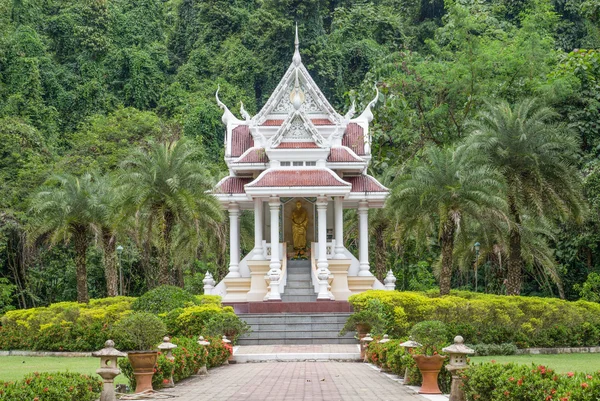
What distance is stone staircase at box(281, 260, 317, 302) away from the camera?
3077 centimetres

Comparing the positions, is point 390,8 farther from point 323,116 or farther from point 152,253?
point 323,116

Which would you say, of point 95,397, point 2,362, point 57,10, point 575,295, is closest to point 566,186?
point 575,295

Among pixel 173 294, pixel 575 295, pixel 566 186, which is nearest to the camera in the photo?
pixel 173 294

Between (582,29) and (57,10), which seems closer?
(582,29)

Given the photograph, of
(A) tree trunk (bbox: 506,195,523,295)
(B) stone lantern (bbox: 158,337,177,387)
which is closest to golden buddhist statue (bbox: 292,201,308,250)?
(A) tree trunk (bbox: 506,195,523,295)

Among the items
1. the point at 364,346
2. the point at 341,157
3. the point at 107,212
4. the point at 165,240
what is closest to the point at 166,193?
the point at 165,240

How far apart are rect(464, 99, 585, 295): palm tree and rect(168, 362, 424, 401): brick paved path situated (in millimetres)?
9979

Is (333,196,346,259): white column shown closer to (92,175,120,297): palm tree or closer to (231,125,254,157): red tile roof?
(231,125,254,157): red tile roof

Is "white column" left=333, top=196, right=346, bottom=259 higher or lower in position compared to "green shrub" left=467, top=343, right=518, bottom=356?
higher

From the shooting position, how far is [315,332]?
26.8m

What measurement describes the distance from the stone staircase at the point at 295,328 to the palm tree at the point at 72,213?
7070 mm

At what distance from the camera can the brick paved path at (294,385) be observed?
547 inches

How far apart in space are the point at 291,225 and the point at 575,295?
12601 millimetres

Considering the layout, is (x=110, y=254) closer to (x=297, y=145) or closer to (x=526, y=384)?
(x=297, y=145)
